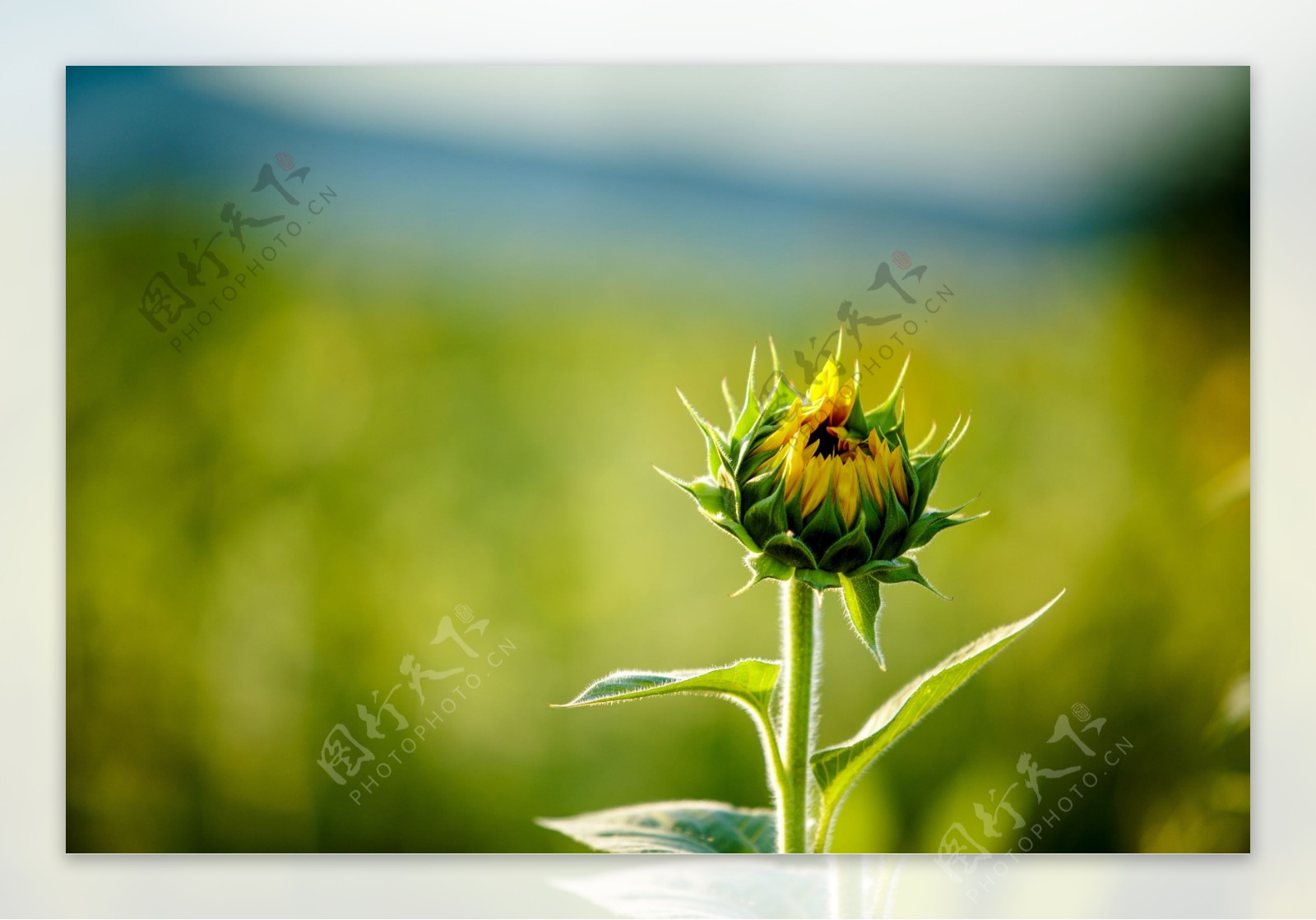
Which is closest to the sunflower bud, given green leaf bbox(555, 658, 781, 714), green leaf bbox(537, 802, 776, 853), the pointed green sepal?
the pointed green sepal

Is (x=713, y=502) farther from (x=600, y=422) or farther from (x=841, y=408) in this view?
(x=600, y=422)

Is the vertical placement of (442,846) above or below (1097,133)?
below

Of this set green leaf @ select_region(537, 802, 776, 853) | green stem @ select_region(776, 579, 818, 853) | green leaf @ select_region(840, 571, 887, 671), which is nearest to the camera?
green leaf @ select_region(840, 571, 887, 671)

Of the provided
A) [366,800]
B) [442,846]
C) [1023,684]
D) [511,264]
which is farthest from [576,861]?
[511,264]

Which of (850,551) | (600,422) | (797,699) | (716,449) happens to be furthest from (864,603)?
(600,422)

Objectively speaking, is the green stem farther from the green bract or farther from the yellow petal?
the yellow petal

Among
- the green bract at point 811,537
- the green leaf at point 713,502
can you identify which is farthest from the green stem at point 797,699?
the green leaf at point 713,502
